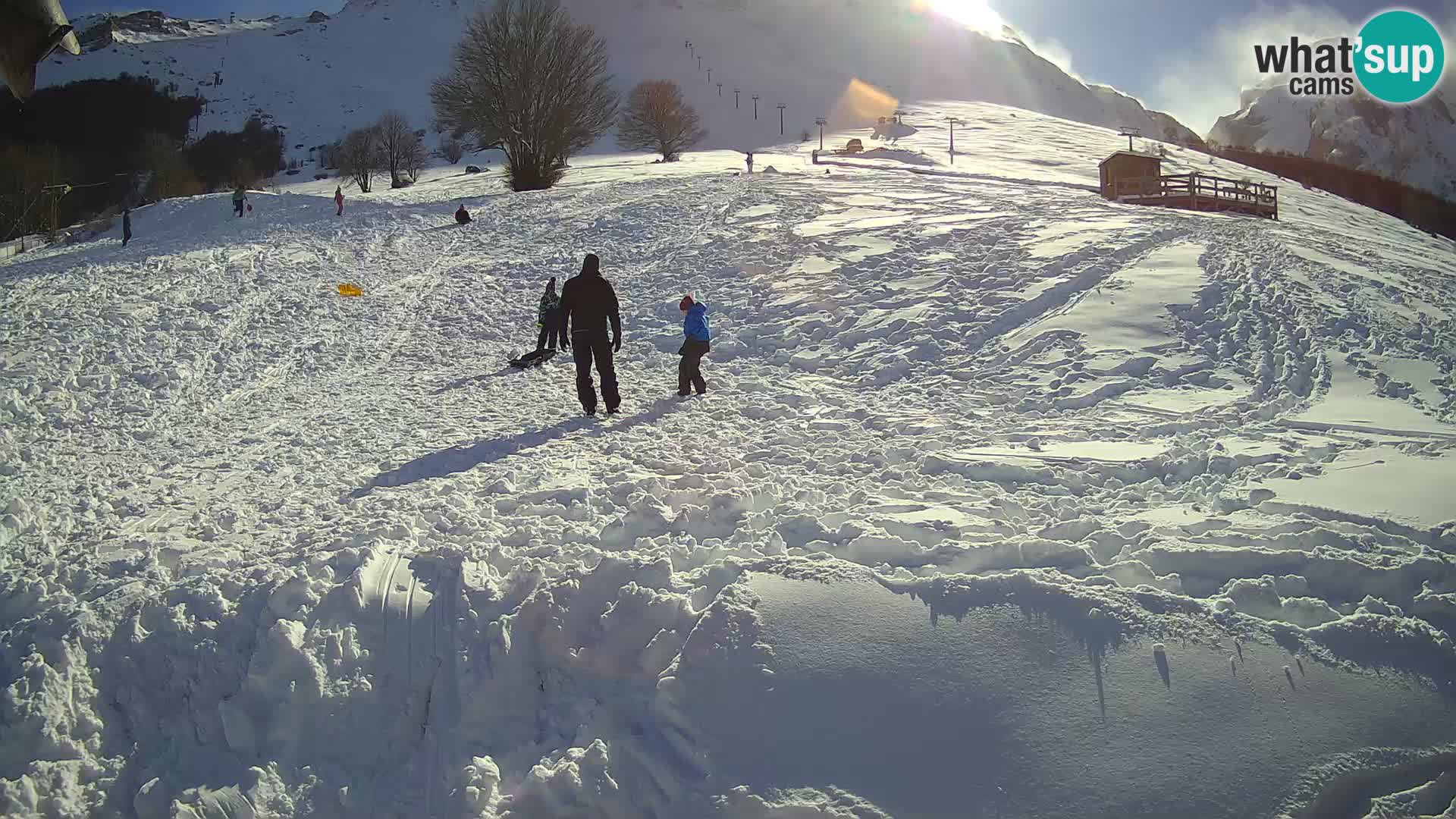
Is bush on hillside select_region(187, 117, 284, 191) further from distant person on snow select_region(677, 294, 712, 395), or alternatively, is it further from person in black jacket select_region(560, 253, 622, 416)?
person in black jacket select_region(560, 253, 622, 416)

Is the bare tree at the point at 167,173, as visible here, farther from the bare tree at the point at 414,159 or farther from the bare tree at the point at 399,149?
the bare tree at the point at 414,159

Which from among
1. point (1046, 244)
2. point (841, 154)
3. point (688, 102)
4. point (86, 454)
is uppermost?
point (688, 102)

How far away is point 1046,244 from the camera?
15.8m

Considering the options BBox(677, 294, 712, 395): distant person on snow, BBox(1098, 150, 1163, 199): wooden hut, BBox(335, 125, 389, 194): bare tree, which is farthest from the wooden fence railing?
BBox(335, 125, 389, 194): bare tree

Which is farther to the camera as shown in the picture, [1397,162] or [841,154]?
[1397,162]

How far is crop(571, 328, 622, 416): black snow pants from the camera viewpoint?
8.62 m

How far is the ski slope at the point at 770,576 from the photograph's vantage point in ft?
11.6

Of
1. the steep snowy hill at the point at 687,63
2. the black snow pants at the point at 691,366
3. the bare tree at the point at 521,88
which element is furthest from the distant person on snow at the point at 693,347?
the steep snowy hill at the point at 687,63

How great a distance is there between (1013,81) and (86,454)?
167577 mm

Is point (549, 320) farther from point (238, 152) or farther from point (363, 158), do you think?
point (238, 152)

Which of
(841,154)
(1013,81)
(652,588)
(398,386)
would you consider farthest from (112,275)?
(1013,81)

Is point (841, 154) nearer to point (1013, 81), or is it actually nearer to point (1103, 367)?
point (1103, 367)

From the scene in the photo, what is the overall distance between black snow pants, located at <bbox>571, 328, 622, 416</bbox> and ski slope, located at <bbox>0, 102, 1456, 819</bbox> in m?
0.33

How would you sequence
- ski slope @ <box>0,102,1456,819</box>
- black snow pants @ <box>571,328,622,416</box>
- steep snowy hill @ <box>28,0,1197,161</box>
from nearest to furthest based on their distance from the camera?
ski slope @ <box>0,102,1456,819</box> < black snow pants @ <box>571,328,622,416</box> < steep snowy hill @ <box>28,0,1197,161</box>
